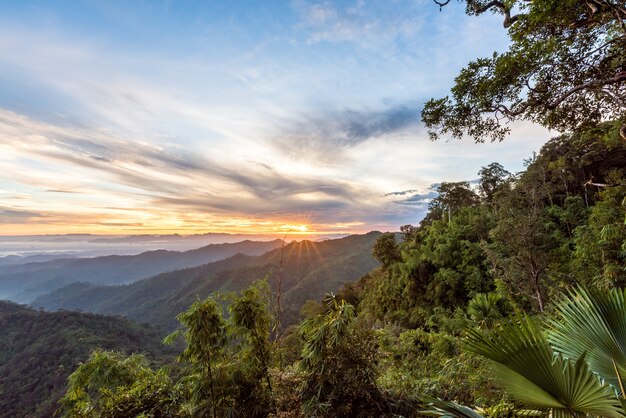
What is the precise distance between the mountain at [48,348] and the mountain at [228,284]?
22.2m

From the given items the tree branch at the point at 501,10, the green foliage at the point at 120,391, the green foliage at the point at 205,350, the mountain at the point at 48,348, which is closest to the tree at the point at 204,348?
the green foliage at the point at 205,350

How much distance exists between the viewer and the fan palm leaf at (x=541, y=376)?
170 centimetres

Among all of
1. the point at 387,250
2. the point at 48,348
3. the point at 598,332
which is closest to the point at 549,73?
the point at 598,332

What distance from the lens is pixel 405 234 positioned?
106 feet

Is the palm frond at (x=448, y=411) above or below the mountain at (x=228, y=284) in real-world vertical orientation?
above

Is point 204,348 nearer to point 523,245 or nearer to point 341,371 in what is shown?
point 341,371

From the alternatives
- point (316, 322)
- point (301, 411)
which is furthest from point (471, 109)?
point (301, 411)

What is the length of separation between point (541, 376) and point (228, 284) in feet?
388

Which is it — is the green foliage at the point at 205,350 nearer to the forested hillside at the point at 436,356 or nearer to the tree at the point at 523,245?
the forested hillside at the point at 436,356

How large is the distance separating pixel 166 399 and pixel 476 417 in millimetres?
4760

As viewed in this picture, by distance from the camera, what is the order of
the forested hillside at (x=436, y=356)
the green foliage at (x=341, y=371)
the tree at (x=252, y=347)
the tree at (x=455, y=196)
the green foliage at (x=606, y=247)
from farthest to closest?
the tree at (x=455, y=196)
the green foliage at (x=606, y=247)
the tree at (x=252, y=347)
the green foliage at (x=341, y=371)
the forested hillside at (x=436, y=356)

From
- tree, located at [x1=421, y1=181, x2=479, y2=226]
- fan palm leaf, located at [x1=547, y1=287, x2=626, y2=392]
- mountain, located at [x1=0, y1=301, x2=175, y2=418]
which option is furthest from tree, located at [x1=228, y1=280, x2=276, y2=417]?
mountain, located at [x1=0, y1=301, x2=175, y2=418]

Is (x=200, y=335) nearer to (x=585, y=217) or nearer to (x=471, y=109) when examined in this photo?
(x=471, y=109)

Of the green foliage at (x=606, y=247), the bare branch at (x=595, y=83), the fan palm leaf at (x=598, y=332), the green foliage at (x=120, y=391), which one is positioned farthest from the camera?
the green foliage at (x=606, y=247)
